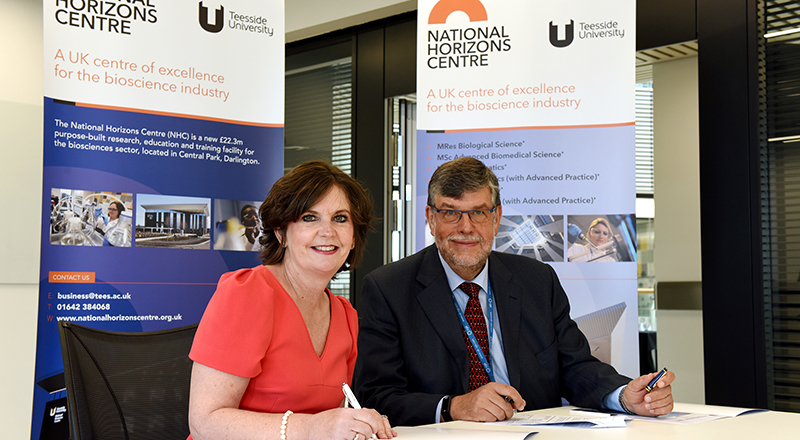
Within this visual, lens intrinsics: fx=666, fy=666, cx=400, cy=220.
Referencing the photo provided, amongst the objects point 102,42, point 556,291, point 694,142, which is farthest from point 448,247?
point 694,142

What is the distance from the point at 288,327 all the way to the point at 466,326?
2.42 ft

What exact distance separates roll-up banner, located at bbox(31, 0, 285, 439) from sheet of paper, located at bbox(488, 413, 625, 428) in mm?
1946

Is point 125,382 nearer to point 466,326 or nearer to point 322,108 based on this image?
point 466,326

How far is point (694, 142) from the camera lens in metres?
3.84

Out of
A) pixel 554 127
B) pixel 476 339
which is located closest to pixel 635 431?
pixel 476 339

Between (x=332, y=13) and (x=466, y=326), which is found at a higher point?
(x=332, y=13)

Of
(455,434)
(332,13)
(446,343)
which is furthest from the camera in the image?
(332,13)

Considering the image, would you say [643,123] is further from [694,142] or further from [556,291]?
[556,291]

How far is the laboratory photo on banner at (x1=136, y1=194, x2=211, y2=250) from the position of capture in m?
3.08

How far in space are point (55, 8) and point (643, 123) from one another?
3.28 metres

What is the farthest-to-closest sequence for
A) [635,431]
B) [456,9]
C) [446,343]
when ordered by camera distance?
[456,9] → [446,343] → [635,431]

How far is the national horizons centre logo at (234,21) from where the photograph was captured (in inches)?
128

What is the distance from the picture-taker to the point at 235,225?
333cm

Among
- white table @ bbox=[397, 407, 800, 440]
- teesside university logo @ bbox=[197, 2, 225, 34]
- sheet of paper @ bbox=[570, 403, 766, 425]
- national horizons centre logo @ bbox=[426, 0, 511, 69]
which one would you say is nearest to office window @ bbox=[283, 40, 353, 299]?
national horizons centre logo @ bbox=[426, 0, 511, 69]
